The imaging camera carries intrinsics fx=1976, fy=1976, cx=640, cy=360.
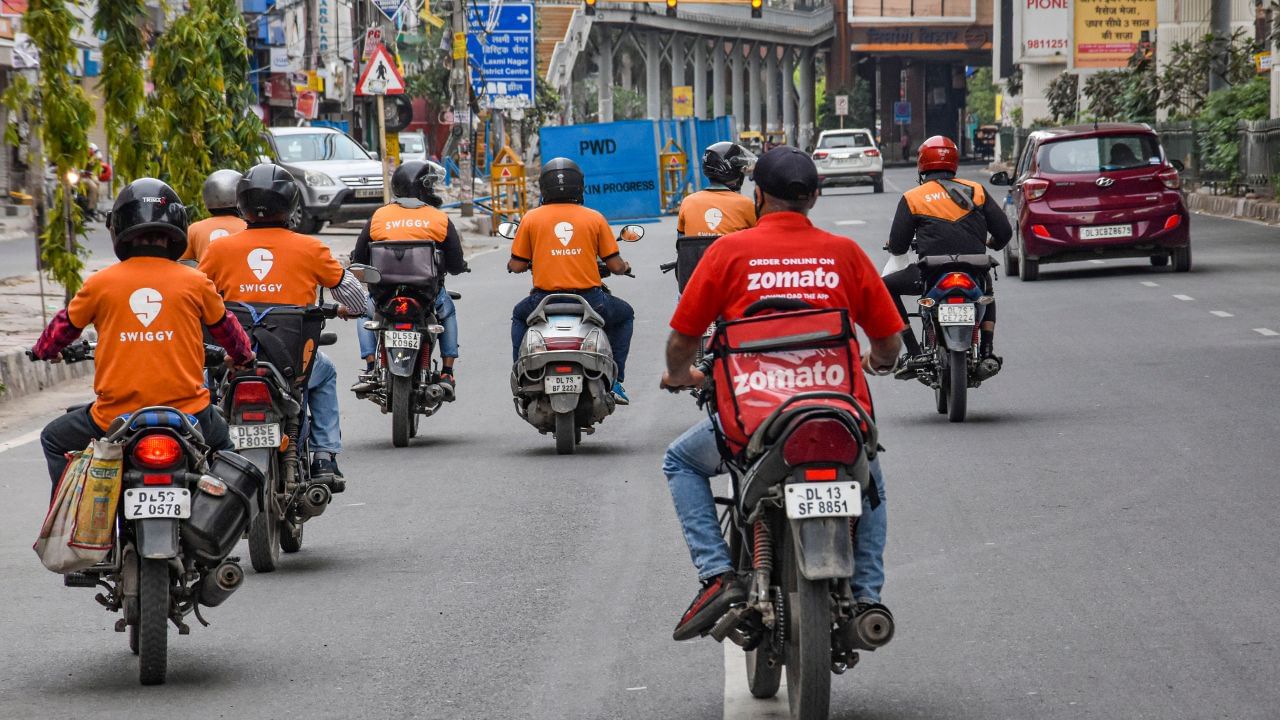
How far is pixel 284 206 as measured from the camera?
8.33m

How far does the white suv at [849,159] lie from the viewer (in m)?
53.2

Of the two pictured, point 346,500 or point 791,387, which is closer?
point 791,387

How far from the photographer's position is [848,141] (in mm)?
53969

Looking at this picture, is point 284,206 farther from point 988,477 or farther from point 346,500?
point 988,477

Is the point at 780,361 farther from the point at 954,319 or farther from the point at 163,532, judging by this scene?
the point at 954,319

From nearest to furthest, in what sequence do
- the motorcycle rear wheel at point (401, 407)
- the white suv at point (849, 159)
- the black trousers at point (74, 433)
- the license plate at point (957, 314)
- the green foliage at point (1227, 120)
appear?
the black trousers at point (74, 433) → the license plate at point (957, 314) → the motorcycle rear wheel at point (401, 407) → the green foliage at point (1227, 120) → the white suv at point (849, 159)

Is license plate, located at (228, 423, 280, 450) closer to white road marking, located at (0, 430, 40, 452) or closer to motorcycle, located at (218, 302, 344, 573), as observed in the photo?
motorcycle, located at (218, 302, 344, 573)

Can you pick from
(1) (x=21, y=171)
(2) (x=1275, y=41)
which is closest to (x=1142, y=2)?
(2) (x=1275, y=41)

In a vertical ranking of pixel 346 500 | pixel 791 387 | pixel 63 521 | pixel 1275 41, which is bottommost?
pixel 346 500

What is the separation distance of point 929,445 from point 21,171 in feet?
117

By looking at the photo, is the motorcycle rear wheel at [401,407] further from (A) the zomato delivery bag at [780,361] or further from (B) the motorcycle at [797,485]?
(A) the zomato delivery bag at [780,361]

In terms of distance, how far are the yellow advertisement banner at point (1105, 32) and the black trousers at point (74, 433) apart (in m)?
54.3

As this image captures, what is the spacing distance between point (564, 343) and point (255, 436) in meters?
3.90

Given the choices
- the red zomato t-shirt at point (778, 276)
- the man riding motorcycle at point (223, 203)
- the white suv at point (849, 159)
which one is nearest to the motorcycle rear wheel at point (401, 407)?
the man riding motorcycle at point (223, 203)
